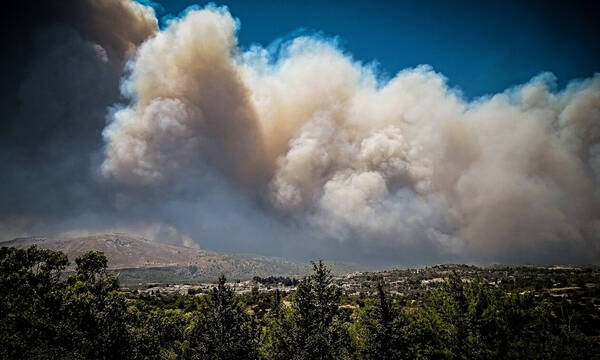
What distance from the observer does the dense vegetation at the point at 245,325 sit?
1008 inches

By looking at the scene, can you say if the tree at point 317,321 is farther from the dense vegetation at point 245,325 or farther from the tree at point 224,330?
the tree at point 224,330

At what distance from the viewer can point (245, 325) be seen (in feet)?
102

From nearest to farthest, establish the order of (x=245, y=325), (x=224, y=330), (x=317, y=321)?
(x=224, y=330) < (x=245, y=325) < (x=317, y=321)

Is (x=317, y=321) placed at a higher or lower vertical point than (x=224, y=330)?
higher

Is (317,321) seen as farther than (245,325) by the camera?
Yes

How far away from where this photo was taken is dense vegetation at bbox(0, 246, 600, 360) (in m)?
25.6

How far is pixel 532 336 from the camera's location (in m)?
30.4

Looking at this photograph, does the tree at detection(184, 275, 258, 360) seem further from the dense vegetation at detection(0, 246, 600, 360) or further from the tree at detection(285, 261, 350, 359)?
the tree at detection(285, 261, 350, 359)

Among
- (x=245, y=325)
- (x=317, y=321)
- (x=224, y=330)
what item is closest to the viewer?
(x=224, y=330)

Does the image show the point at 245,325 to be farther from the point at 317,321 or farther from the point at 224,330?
the point at 317,321

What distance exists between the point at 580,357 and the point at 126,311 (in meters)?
39.5

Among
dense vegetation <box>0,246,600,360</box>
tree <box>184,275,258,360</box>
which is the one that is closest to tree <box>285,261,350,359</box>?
dense vegetation <box>0,246,600,360</box>

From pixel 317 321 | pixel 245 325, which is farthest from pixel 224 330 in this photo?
pixel 317 321

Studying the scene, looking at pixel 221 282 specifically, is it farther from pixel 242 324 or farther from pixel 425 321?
pixel 425 321
